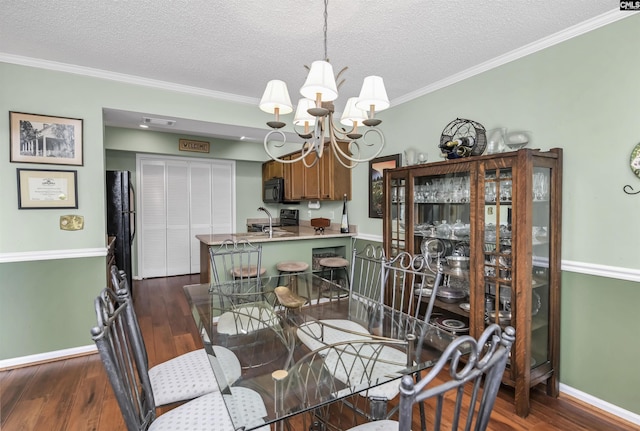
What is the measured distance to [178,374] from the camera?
1677 mm

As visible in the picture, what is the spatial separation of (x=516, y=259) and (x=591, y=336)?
28.9 inches

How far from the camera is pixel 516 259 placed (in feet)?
6.64

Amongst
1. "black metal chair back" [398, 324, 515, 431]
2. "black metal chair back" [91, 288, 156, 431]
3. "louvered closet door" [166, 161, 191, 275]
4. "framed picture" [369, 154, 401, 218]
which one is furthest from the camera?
"louvered closet door" [166, 161, 191, 275]

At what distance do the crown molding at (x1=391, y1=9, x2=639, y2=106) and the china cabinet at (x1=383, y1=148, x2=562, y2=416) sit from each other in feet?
2.53

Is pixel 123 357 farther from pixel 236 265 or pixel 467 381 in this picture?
pixel 236 265

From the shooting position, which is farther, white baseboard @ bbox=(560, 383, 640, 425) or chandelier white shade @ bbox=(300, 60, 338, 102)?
white baseboard @ bbox=(560, 383, 640, 425)

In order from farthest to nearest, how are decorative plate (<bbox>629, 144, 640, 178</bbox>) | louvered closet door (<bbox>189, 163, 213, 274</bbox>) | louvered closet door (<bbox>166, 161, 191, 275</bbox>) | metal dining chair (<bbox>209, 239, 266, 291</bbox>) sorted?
1. louvered closet door (<bbox>189, 163, 213, 274</bbox>)
2. louvered closet door (<bbox>166, 161, 191, 275</bbox>)
3. metal dining chair (<bbox>209, 239, 266, 291</bbox>)
4. decorative plate (<bbox>629, 144, 640, 178</bbox>)

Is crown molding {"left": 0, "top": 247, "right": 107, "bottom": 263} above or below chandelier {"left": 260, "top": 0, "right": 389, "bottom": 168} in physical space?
below

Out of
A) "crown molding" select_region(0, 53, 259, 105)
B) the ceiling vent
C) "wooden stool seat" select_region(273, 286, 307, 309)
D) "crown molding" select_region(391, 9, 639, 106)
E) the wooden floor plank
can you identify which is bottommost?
the wooden floor plank

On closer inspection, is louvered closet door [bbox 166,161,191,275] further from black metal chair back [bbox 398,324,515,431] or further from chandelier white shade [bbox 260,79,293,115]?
black metal chair back [bbox 398,324,515,431]

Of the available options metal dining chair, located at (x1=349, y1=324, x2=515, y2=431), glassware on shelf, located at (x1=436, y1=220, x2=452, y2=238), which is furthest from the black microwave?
metal dining chair, located at (x1=349, y1=324, x2=515, y2=431)

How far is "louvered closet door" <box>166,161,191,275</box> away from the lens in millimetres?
5605

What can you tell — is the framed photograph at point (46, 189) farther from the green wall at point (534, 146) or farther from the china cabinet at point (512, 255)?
the china cabinet at point (512, 255)

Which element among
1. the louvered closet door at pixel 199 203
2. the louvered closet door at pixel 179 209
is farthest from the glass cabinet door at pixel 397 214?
the louvered closet door at pixel 199 203
